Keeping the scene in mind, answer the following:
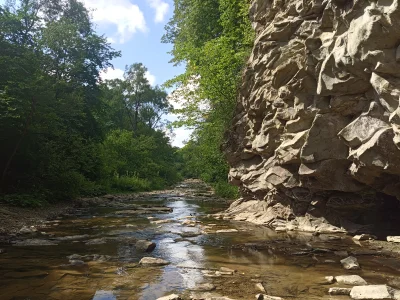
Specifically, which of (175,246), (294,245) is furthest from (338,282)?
(175,246)

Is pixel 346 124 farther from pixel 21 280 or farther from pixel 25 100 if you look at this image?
pixel 25 100

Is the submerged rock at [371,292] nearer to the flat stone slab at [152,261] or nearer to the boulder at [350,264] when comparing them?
the boulder at [350,264]

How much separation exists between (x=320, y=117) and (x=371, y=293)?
716 centimetres

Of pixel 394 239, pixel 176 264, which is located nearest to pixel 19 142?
pixel 176 264

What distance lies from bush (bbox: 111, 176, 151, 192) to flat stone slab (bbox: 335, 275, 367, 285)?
2969 cm

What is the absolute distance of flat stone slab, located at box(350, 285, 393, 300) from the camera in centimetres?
562

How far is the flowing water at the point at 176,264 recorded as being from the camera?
20.4ft

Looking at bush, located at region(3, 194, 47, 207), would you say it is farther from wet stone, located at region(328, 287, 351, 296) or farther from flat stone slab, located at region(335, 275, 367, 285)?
wet stone, located at region(328, 287, 351, 296)

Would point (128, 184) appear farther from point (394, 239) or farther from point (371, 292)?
point (371, 292)

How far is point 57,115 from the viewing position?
70.0ft

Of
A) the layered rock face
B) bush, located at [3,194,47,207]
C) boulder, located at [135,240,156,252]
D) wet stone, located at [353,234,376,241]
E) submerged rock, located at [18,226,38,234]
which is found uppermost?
the layered rock face

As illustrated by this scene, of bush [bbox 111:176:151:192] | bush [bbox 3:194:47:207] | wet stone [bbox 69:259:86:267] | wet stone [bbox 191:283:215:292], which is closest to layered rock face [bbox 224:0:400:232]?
wet stone [bbox 191:283:215:292]

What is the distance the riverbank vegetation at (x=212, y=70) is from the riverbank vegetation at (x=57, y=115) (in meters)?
7.68

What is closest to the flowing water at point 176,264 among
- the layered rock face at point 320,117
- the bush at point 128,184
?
the layered rock face at point 320,117
